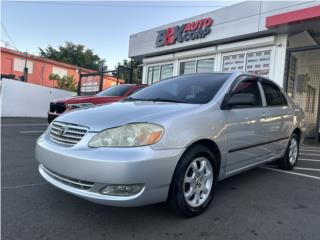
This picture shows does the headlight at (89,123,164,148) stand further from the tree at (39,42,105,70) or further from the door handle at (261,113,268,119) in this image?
the tree at (39,42,105,70)

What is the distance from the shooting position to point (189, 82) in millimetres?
4242

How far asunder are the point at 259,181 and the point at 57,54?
172ft

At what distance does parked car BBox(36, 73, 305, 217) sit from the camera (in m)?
2.66

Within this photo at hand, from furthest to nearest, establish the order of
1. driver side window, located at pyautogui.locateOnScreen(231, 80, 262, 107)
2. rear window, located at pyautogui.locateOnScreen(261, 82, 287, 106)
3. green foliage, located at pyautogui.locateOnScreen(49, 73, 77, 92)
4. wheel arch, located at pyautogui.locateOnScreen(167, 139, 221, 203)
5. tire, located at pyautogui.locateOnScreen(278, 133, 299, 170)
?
green foliage, located at pyautogui.locateOnScreen(49, 73, 77, 92) → tire, located at pyautogui.locateOnScreen(278, 133, 299, 170) → rear window, located at pyautogui.locateOnScreen(261, 82, 287, 106) → driver side window, located at pyautogui.locateOnScreen(231, 80, 262, 107) → wheel arch, located at pyautogui.locateOnScreen(167, 139, 221, 203)

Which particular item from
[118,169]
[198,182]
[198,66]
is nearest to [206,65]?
[198,66]

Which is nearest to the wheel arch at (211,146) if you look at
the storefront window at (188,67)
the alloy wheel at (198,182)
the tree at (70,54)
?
the alloy wheel at (198,182)

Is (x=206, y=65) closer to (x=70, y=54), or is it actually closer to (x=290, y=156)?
(x=290, y=156)

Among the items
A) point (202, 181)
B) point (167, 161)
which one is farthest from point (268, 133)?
point (167, 161)

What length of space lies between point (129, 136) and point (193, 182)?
886mm

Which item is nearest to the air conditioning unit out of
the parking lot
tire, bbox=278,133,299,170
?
tire, bbox=278,133,299,170

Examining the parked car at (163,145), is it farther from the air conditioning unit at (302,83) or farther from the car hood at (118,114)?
the air conditioning unit at (302,83)

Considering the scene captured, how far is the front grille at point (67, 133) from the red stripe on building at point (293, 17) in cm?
835

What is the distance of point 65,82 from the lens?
35.5 metres

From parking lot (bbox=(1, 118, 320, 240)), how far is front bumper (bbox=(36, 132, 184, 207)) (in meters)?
0.31
